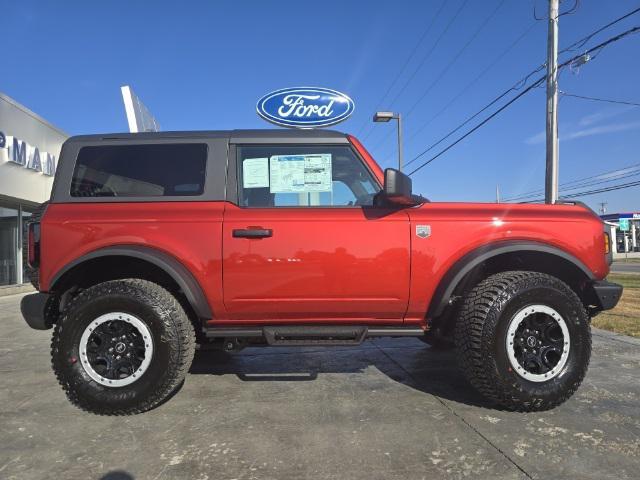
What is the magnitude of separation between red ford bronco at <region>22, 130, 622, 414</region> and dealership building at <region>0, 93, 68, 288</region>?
10022mm

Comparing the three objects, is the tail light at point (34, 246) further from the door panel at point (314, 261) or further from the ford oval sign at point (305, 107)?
the ford oval sign at point (305, 107)

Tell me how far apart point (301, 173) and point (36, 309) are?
213cm

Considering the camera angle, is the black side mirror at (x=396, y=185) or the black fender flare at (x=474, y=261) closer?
the black side mirror at (x=396, y=185)

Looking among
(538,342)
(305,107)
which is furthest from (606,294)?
(305,107)

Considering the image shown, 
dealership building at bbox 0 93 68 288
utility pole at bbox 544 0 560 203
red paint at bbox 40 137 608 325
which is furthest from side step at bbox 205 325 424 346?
dealership building at bbox 0 93 68 288

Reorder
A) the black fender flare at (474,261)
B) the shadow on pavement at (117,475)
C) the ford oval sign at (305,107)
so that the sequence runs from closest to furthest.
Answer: the shadow on pavement at (117,475) < the black fender flare at (474,261) < the ford oval sign at (305,107)

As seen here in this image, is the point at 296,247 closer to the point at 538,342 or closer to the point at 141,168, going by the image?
the point at 141,168

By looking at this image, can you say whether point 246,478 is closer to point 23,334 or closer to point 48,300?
point 48,300

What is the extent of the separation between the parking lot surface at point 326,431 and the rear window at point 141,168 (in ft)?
5.32

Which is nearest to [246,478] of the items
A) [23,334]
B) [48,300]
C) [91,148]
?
[48,300]

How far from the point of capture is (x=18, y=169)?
12023 mm

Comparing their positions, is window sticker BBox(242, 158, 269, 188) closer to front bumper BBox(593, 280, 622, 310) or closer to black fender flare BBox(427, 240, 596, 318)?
black fender flare BBox(427, 240, 596, 318)

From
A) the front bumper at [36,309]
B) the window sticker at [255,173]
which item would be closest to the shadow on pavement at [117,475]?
the front bumper at [36,309]

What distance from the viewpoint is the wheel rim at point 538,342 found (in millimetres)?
3141
